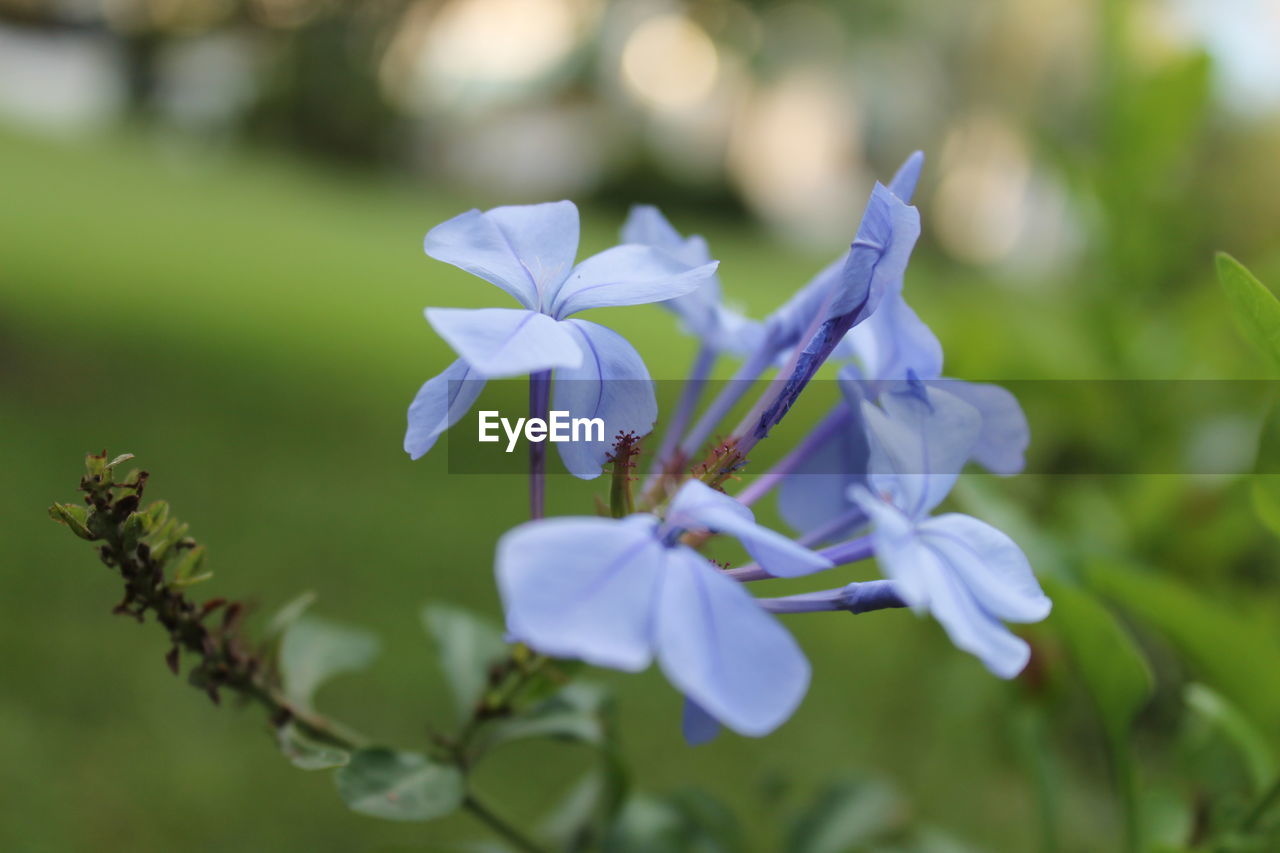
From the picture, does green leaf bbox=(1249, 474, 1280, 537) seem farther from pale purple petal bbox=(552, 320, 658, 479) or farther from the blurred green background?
pale purple petal bbox=(552, 320, 658, 479)

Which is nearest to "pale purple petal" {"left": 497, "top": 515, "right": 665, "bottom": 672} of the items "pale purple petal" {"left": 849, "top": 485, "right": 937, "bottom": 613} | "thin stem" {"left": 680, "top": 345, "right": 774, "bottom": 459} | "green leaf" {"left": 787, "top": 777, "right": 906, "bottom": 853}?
"pale purple petal" {"left": 849, "top": 485, "right": 937, "bottom": 613}

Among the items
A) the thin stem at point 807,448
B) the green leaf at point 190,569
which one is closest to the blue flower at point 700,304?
the thin stem at point 807,448

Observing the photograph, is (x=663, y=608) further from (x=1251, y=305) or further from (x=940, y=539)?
(x=1251, y=305)

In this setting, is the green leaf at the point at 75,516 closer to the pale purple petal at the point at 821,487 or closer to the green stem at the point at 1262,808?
the pale purple petal at the point at 821,487

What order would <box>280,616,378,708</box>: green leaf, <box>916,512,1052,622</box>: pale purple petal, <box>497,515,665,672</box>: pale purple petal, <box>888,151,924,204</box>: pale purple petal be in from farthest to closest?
<box>280,616,378,708</box>: green leaf
<box>888,151,924,204</box>: pale purple petal
<box>916,512,1052,622</box>: pale purple petal
<box>497,515,665,672</box>: pale purple petal

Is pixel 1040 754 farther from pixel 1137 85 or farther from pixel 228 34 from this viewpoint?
pixel 228 34

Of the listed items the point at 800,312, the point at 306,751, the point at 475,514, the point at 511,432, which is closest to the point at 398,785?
the point at 306,751
